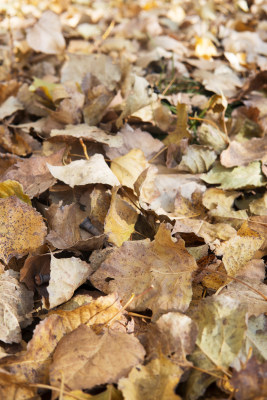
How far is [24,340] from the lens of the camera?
1028 mm

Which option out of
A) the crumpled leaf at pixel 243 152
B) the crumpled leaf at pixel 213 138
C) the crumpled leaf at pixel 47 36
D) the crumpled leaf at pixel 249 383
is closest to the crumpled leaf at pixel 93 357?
the crumpled leaf at pixel 249 383

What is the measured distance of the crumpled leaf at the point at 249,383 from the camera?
81 centimetres

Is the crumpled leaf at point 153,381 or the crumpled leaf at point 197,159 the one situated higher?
the crumpled leaf at point 197,159

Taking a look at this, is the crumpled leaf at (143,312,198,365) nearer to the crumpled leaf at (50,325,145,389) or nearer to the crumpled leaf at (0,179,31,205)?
the crumpled leaf at (50,325,145,389)

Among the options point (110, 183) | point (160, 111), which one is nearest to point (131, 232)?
point (110, 183)

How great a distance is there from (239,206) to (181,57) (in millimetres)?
1176

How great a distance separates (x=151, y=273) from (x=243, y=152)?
0.75 metres

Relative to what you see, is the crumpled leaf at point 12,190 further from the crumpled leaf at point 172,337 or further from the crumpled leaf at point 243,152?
the crumpled leaf at point 243,152

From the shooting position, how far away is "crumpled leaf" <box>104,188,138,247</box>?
121 centimetres

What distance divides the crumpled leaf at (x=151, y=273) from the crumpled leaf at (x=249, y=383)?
0.25 m

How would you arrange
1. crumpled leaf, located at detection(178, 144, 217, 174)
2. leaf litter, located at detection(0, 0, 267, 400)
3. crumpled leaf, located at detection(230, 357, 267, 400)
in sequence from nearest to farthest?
crumpled leaf, located at detection(230, 357, 267, 400)
leaf litter, located at detection(0, 0, 267, 400)
crumpled leaf, located at detection(178, 144, 217, 174)

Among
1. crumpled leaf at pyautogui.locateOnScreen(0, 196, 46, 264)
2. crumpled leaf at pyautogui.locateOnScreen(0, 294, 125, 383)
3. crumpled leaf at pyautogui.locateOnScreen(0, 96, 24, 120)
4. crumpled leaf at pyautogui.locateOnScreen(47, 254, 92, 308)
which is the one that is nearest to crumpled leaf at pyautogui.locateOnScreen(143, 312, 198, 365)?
crumpled leaf at pyautogui.locateOnScreen(0, 294, 125, 383)

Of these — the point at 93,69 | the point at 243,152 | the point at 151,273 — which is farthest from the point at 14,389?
the point at 93,69

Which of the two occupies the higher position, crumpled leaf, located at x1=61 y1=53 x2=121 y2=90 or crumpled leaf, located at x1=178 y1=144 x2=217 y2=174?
crumpled leaf, located at x1=61 y1=53 x2=121 y2=90
